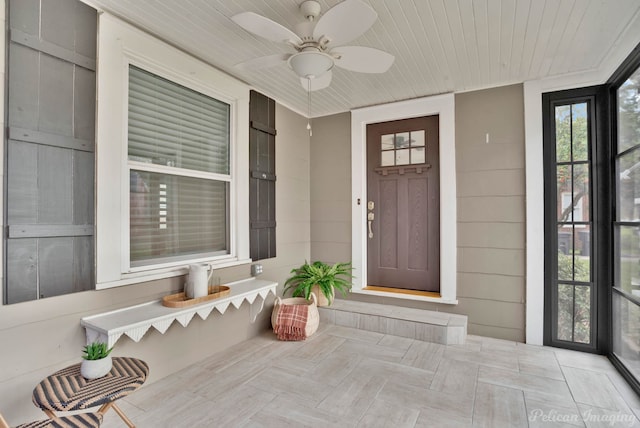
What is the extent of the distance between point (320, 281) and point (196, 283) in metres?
1.55

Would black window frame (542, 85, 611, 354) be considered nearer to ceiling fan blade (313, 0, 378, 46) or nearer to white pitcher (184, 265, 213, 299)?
ceiling fan blade (313, 0, 378, 46)

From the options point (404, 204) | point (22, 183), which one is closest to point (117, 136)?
point (22, 183)

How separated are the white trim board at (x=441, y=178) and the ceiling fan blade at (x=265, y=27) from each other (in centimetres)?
215

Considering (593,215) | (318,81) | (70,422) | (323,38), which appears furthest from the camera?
(593,215)

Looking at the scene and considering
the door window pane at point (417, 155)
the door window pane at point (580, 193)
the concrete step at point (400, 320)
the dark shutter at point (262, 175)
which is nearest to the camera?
the door window pane at point (580, 193)

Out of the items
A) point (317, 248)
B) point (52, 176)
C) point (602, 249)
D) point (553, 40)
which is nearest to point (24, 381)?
point (52, 176)

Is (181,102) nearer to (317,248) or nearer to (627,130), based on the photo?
(317,248)

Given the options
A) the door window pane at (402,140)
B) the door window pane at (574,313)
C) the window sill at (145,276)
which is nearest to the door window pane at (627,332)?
the door window pane at (574,313)

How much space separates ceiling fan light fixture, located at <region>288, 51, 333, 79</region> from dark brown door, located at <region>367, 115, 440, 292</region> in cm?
202

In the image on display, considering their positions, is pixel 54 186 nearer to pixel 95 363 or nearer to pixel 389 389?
pixel 95 363

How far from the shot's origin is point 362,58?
206 cm

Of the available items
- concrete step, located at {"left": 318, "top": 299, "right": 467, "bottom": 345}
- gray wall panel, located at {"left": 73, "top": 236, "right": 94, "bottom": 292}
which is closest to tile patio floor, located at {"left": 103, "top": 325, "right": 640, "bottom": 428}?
concrete step, located at {"left": 318, "top": 299, "right": 467, "bottom": 345}

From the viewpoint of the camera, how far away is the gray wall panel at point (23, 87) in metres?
1.77

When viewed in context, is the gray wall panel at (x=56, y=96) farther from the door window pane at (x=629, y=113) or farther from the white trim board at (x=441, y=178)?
the door window pane at (x=629, y=113)
